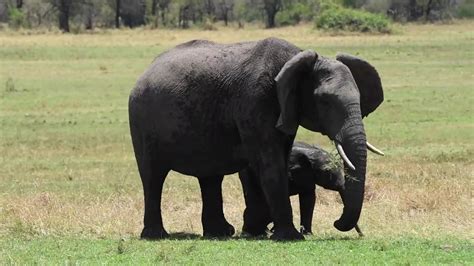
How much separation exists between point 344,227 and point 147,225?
10.0 ft

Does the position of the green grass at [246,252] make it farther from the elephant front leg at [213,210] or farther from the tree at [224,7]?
the tree at [224,7]

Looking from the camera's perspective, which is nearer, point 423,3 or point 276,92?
point 276,92

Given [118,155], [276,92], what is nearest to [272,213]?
[276,92]

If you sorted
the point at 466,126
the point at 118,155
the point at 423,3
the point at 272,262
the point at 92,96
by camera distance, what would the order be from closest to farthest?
the point at 272,262, the point at 118,155, the point at 466,126, the point at 92,96, the point at 423,3

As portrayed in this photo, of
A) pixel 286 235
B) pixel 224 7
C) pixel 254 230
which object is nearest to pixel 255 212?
pixel 254 230

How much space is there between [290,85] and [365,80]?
133 cm

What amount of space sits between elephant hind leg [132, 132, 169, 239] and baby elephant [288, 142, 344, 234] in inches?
71.5

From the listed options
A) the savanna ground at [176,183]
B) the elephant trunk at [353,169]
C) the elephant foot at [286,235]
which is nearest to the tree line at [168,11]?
the savanna ground at [176,183]

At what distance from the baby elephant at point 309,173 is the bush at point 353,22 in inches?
1899

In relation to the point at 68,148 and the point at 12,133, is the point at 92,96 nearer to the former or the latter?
the point at 12,133

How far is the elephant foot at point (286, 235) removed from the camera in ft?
41.7

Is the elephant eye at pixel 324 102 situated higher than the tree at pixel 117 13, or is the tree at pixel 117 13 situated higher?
the elephant eye at pixel 324 102

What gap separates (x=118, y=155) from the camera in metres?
23.1

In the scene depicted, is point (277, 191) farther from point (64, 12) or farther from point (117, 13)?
point (117, 13)
